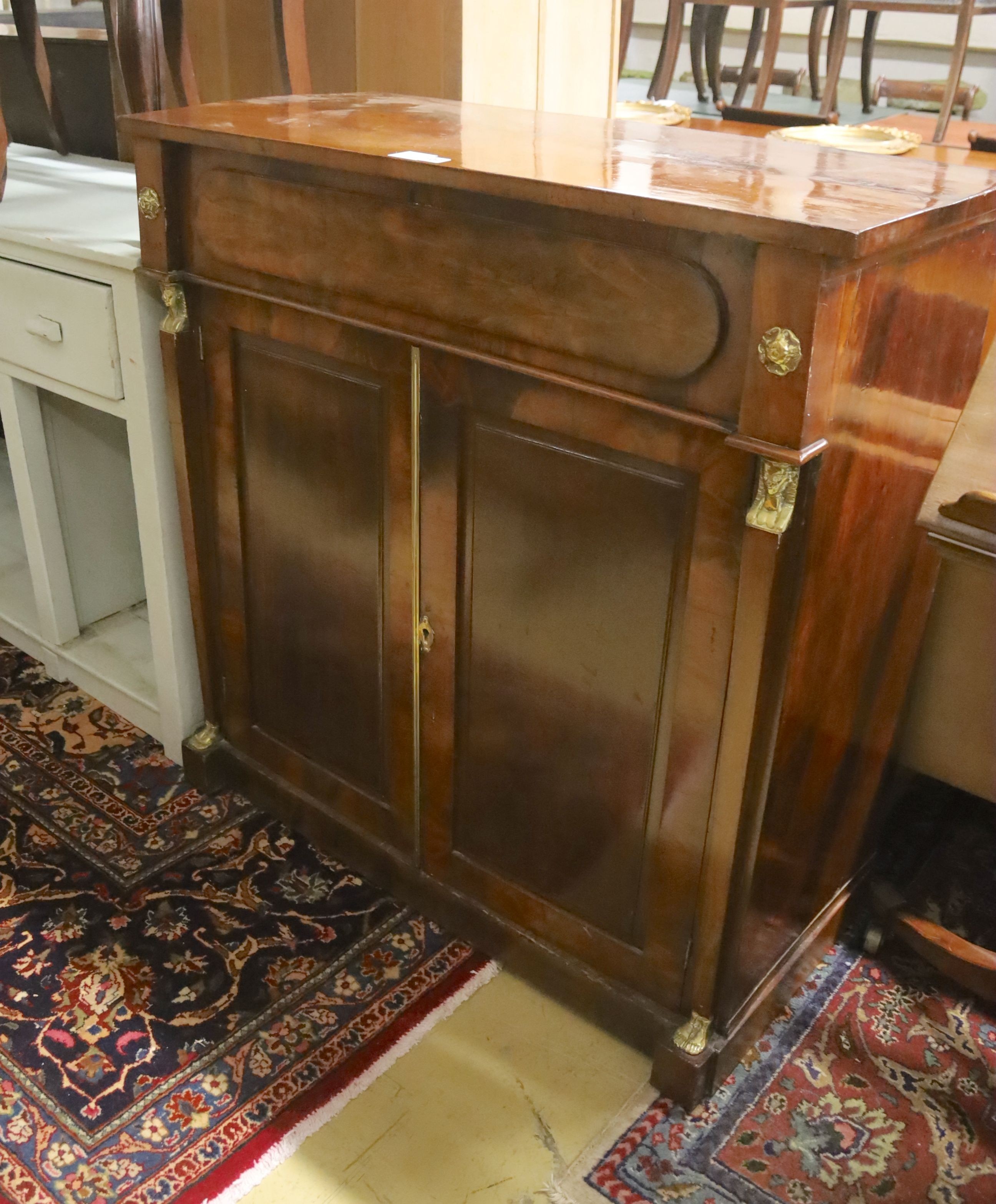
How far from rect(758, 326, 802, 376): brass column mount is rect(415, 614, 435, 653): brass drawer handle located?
67cm

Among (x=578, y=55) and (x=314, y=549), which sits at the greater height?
(x=578, y=55)

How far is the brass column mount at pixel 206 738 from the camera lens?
2047 mm

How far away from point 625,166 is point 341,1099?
128cm

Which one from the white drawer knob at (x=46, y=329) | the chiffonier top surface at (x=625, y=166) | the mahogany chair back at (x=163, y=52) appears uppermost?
the mahogany chair back at (x=163, y=52)

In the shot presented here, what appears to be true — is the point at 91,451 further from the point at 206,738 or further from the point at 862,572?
the point at 862,572

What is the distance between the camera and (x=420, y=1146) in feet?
4.77

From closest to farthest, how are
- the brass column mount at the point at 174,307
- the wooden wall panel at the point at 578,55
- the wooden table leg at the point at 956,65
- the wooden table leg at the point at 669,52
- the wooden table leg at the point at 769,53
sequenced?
the brass column mount at the point at 174,307
the wooden wall panel at the point at 578,55
the wooden table leg at the point at 956,65
the wooden table leg at the point at 769,53
the wooden table leg at the point at 669,52

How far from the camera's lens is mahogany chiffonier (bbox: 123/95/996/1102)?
44.8 inches

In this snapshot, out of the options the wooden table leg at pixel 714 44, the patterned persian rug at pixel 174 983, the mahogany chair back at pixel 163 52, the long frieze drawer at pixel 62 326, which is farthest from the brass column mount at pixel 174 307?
the wooden table leg at pixel 714 44

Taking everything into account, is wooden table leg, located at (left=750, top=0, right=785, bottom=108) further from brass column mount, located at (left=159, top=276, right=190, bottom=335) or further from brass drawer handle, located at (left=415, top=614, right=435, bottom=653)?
brass drawer handle, located at (left=415, top=614, right=435, bottom=653)

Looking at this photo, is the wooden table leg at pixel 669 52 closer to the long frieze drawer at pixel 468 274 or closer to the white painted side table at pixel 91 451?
the white painted side table at pixel 91 451

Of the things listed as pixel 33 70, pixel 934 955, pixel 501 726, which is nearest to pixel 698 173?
pixel 501 726

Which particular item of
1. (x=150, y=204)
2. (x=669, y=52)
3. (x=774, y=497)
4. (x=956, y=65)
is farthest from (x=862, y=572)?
(x=669, y=52)

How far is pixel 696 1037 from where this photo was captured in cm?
146
